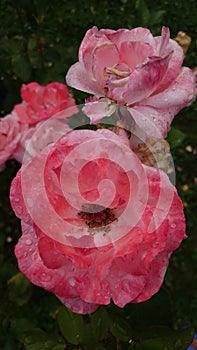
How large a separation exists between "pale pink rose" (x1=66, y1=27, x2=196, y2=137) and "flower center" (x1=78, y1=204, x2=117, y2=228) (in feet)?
0.36

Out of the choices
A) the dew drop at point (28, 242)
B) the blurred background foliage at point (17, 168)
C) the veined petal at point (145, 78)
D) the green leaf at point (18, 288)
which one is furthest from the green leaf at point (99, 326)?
the green leaf at point (18, 288)

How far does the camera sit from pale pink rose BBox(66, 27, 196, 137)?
70cm

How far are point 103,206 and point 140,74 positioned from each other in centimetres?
16

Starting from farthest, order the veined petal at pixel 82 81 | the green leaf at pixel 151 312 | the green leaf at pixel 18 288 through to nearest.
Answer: the green leaf at pixel 18 288 < the green leaf at pixel 151 312 < the veined petal at pixel 82 81

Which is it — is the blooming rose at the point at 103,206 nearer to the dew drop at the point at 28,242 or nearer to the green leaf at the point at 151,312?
the dew drop at the point at 28,242

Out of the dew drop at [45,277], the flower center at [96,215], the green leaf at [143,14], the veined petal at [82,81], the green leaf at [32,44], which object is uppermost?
the veined petal at [82,81]

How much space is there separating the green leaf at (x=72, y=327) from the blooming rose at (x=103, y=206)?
255 mm

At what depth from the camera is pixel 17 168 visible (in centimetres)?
175

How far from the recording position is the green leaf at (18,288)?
134 cm

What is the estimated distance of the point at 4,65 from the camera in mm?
1663

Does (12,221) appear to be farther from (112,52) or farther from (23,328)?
(112,52)

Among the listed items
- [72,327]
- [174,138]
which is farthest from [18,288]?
[174,138]

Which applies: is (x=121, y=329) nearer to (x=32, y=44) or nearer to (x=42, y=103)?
(x=42, y=103)

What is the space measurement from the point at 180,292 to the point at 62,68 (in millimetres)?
727
